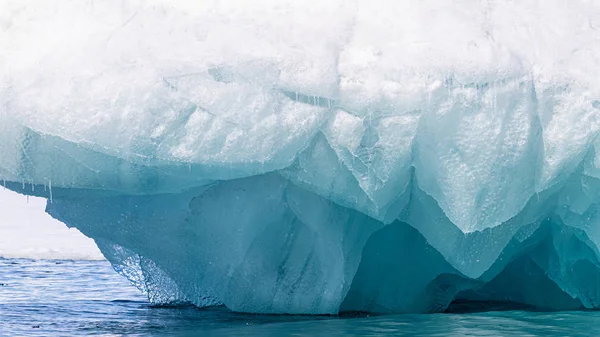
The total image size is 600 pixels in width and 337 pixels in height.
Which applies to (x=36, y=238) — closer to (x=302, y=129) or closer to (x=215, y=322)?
(x=215, y=322)

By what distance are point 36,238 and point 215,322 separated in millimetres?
8212

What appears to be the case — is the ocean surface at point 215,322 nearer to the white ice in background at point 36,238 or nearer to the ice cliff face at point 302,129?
the ice cliff face at point 302,129

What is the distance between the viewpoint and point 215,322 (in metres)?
6.43

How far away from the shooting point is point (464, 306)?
7508mm

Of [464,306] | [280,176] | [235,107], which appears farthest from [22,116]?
[464,306]

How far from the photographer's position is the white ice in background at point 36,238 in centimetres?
1255

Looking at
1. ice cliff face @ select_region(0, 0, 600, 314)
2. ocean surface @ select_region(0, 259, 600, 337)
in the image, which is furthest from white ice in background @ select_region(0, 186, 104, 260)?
ice cliff face @ select_region(0, 0, 600, 314)

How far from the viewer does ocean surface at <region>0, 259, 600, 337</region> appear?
5836 millimetres

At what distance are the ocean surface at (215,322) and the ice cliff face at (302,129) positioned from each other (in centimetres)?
34

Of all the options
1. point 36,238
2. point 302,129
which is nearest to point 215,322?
point 302,129

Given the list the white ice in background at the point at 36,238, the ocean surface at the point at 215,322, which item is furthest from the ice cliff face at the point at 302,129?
the white ice in background at the point at 36,238

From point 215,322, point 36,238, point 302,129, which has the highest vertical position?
point 302,129

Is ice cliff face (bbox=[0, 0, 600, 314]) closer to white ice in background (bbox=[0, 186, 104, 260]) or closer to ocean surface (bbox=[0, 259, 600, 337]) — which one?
ocean surface (bbox=[0, 259, 600, 337])

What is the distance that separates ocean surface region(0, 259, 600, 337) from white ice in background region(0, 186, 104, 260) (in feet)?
13.7
